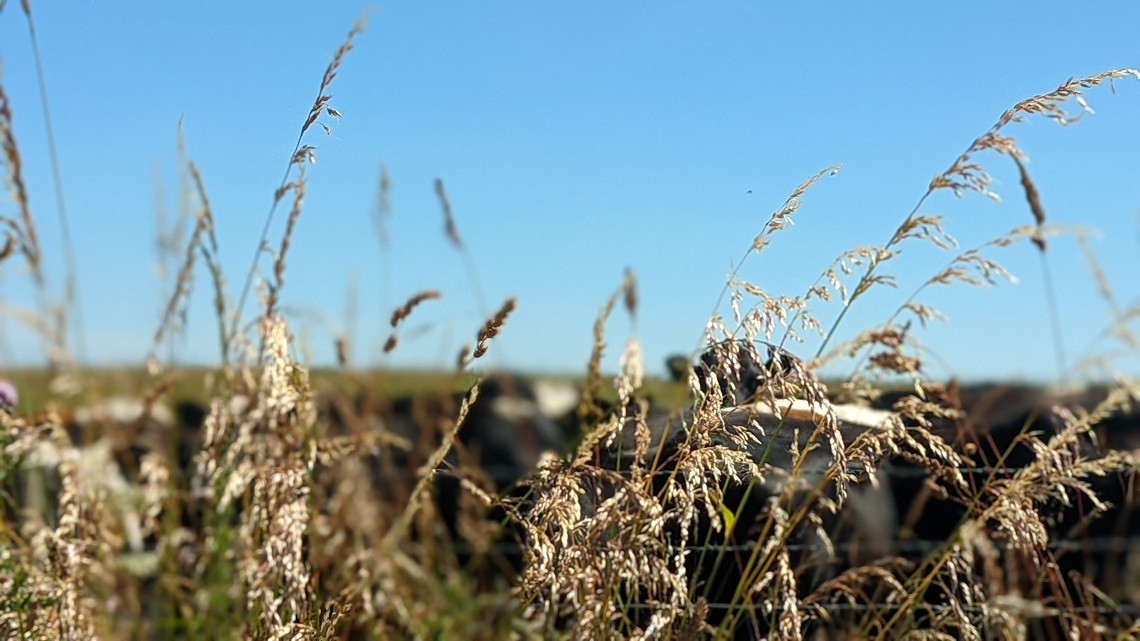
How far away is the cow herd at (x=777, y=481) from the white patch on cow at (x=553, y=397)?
180 centimetres

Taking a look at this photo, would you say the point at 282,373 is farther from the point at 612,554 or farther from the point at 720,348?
the point at 720,348

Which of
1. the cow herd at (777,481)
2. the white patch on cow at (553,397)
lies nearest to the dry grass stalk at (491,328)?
the cow herd at (777,481)

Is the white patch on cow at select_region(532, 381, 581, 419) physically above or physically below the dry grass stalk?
below

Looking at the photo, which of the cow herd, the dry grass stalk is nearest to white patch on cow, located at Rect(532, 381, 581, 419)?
the cow herd

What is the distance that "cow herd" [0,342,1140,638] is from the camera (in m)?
1.91

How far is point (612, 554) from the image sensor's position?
1884 mm

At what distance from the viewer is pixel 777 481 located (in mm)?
2512

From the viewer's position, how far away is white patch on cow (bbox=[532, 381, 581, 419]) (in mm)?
5590

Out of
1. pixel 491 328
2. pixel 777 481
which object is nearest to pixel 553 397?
pixel 777 481

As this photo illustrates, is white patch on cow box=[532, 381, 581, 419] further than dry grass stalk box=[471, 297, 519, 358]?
Yes

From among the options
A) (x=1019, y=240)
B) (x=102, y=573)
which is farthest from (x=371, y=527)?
(x=1019, y=240)

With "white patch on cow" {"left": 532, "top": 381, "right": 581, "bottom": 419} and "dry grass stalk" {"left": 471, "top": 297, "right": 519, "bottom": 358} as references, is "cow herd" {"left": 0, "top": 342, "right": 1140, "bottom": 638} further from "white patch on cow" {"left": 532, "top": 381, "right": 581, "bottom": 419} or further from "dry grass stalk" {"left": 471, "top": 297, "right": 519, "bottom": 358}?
"white patch on cow" {"left": 532, "top": 381, "right": 581, "bottom": 419}

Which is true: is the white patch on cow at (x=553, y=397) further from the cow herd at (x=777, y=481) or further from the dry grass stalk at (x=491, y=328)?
the dry grass stalk at (x=491, y=328)

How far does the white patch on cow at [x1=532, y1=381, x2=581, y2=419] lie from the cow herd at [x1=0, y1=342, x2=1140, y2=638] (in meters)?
1.80
